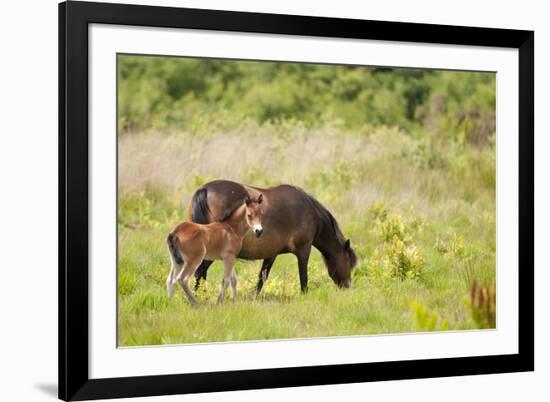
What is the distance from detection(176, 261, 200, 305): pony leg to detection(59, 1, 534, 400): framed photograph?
0.02 metres

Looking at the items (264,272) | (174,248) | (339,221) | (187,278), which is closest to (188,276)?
(187,278)

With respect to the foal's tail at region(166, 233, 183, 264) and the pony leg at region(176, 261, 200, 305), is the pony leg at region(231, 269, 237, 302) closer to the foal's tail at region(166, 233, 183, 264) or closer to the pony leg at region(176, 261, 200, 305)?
the pony leg at region(176, 261, 200, 305)

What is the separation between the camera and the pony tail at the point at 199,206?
24.4 feet

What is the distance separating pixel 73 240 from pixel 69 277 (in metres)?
0.23

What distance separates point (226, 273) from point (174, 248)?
42 centimetres

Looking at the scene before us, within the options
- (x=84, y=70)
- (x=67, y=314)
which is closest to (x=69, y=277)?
(x=67, y=314)

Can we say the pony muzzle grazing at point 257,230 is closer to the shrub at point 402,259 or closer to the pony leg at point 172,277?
the pony leg at point 172,277

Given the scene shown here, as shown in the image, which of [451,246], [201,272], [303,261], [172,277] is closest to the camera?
[172,277]

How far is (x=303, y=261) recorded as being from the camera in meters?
7.77

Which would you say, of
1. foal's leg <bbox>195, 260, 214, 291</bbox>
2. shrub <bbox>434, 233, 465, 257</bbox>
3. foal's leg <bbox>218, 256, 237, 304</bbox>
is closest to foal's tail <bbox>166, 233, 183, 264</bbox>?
foal's leg <bbox>195, 260, 214, 291</bbox>

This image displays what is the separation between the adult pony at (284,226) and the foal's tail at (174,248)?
181 millimetres

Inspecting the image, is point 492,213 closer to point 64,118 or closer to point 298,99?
point 298,99

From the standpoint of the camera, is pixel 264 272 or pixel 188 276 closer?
pixel 188 276

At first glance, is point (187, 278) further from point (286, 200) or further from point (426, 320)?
point (426, 320)
